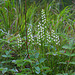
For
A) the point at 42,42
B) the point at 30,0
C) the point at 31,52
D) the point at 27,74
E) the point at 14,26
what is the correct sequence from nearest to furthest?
1. the point at 27,74
2. the point at 31,52
3. the point at 42,42
4. the point at 14,26
5. the point at 30,0

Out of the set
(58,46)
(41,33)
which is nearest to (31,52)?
(41,33)

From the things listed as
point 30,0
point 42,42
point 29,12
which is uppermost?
point 30,0

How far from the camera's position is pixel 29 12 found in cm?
200

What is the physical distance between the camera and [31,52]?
1050 mm

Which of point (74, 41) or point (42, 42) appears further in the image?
point (42, 42)

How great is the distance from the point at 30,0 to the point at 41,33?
171 centimetres

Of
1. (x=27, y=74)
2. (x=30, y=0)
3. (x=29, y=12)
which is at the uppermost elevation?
(x=30, y=0)

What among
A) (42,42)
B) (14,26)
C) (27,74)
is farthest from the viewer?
(14,26)

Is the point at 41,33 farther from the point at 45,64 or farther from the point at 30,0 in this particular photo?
the point at 30,0

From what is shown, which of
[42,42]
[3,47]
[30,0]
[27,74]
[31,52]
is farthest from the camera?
[30,0]

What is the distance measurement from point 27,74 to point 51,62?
0.94 ft

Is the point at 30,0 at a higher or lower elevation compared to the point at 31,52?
higher

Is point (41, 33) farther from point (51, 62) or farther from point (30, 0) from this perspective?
point (30, 0)

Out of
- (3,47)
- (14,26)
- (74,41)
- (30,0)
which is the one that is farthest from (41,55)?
(30,0)
